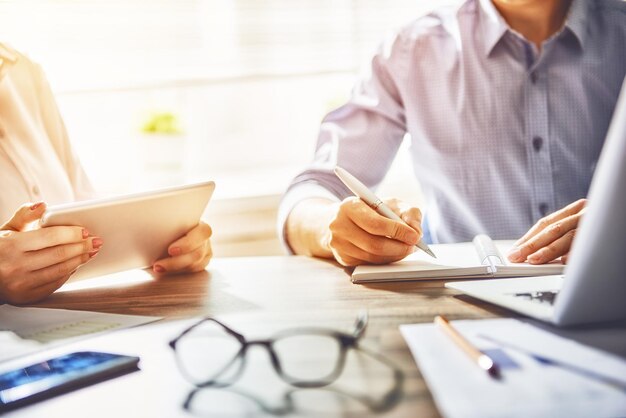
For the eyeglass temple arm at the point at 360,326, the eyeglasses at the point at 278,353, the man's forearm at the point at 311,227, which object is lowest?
the man's forearm at the point at 311,227

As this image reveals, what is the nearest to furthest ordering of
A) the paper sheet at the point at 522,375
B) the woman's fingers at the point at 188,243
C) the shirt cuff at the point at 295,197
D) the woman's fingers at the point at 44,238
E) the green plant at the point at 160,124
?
the paper sheet at the point at 522,375 → the woman's fingers at the point at 44,238 → the woman's fingers at the point at 188,243 → the shirt cuff at the point at 295,197 → the green plant at the point at 160,124

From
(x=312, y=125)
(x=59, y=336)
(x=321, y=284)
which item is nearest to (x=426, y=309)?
(x=321, y=284)

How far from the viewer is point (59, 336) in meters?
0.61

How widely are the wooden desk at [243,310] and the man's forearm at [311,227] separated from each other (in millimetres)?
34

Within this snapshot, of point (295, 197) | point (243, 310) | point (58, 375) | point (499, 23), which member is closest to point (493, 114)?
point (499, 23)

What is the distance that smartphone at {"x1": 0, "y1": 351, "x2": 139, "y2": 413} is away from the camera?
17.2 inches

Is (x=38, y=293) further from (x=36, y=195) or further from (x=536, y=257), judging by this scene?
(x=536, y=257)

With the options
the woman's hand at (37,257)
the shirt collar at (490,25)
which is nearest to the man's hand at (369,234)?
the woman's hand at (37,257)

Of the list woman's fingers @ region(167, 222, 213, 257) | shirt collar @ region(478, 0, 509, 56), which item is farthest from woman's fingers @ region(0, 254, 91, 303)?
shirt collar @ region(478, 0, 509, 56)

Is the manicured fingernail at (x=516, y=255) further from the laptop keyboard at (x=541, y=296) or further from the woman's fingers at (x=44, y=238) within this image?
the woman's fingers at (x=44, y=238)

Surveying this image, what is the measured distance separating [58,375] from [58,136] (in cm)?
120

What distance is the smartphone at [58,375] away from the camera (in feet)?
1.43

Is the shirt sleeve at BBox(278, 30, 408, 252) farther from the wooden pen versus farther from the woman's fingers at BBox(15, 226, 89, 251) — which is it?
the wooden pen

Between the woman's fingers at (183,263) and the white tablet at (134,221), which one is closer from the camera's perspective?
the white tablet at (134,221)
